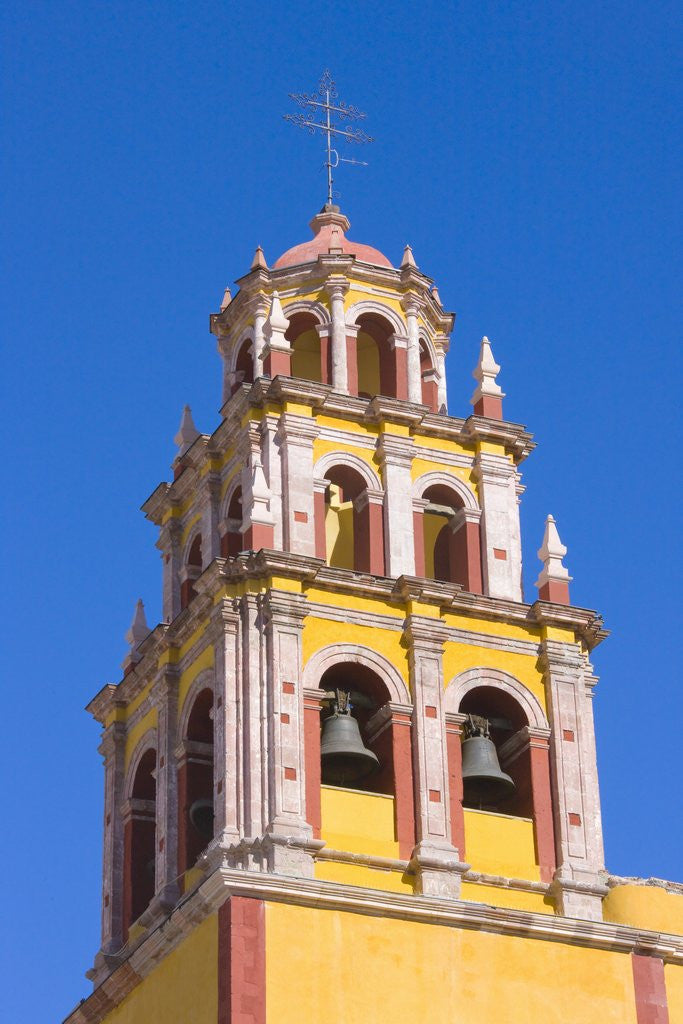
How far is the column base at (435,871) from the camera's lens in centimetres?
→ 3647

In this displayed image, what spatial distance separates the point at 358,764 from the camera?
123 ft

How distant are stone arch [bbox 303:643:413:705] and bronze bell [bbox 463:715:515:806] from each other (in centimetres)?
118

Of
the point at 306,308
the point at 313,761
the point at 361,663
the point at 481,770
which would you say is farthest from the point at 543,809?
the point at 306,308

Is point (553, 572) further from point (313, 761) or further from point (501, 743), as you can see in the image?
point (313, 761)

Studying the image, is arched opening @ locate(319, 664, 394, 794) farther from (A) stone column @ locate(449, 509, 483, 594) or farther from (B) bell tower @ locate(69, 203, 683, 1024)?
(A) stone column @ locate(449, 509, 483, 594)

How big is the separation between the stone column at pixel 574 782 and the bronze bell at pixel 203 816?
4.40 meters

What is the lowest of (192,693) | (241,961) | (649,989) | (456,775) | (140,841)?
(241,961)

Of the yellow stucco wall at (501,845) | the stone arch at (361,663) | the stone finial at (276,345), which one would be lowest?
the yellow stucco wall at (501,845)

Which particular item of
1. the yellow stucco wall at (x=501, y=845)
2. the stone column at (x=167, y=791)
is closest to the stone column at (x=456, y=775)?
the yellow stucco wall at (x=501, y=845)

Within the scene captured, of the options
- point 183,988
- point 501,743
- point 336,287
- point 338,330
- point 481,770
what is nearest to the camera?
point 183,988

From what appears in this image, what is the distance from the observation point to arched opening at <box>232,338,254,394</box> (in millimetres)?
42491

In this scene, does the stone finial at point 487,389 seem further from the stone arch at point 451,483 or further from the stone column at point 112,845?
the stone column at point 112,845

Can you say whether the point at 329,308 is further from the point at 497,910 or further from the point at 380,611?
the point at 497,910

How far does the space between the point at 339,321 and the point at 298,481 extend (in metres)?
3.44
